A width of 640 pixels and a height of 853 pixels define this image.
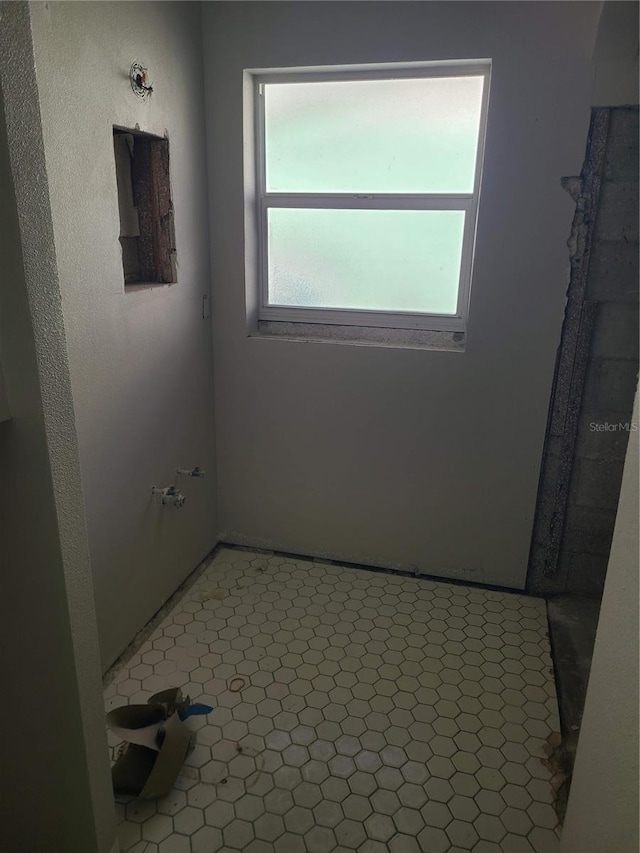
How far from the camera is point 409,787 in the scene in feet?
5.37

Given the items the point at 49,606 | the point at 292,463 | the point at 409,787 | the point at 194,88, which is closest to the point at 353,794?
the point at 409,787

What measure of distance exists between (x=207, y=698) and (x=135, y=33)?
2102 millimetres

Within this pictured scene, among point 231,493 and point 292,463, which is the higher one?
Answer: point 292,463

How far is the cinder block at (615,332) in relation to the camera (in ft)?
7.22

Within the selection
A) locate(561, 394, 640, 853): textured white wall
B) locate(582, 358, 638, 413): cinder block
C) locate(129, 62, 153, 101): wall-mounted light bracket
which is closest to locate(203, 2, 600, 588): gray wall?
locate(582, 358, 638, 413): cinder block

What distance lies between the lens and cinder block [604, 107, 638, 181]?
202 cm

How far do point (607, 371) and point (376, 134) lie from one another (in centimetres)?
128

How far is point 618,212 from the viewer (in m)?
2.12

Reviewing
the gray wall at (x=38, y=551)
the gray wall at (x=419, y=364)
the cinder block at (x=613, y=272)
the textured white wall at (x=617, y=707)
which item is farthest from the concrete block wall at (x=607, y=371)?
the gray wall at (x=38, y=551)

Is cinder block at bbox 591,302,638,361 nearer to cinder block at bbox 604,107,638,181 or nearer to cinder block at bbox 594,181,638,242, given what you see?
cinder block at bbox 594,181,638,242

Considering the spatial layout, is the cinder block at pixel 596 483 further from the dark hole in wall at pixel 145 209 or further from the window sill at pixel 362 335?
the dark hole in wall at pixel 145 209

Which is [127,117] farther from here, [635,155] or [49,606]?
[635,155]

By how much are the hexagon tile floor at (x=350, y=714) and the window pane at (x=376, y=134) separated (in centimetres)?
167

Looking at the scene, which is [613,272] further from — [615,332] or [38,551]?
[38,551]
